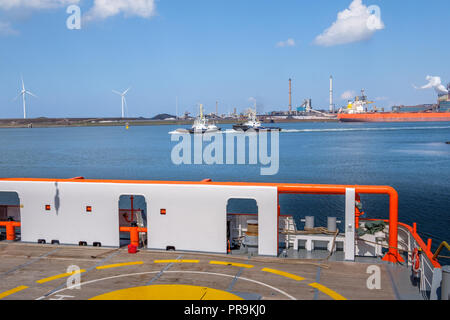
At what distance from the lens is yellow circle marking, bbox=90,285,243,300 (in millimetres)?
10047

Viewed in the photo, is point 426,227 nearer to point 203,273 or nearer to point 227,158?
point 203,273

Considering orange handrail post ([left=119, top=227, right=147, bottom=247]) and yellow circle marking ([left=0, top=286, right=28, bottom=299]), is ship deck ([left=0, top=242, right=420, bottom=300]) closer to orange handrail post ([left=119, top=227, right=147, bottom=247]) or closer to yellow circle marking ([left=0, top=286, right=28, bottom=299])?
yellow circle marking ([left=0, top=286, right=28, bottom=299])

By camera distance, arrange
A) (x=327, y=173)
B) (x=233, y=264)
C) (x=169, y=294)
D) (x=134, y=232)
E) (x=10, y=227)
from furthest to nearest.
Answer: (x=327, y=173)
(x=10, y=227)
(x=134, y=232)
(x=233, y=264)
(x=169, y=294)

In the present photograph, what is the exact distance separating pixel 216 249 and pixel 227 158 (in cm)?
6709

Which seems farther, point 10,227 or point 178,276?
point 10,227

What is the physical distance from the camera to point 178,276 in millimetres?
11633

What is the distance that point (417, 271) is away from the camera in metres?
11.2

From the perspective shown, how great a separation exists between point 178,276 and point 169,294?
4.52 feet

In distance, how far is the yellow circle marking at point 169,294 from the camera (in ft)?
33.0

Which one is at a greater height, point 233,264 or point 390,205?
point 390,205

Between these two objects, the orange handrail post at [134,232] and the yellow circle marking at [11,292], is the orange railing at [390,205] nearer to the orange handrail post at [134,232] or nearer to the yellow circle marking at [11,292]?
the orange handrail post at [134,232]

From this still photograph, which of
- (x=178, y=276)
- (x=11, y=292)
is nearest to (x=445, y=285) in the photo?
(x=178, y=276)
